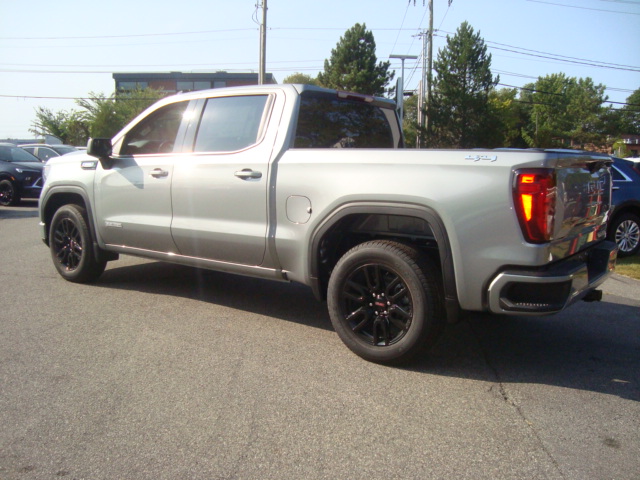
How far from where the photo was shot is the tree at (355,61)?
182 feet

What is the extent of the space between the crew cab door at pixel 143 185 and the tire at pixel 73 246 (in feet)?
1.03

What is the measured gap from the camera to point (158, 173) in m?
5.35

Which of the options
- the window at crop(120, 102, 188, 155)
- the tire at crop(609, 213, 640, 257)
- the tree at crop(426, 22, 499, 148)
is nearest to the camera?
the window at crop(120, 102, 188, 155)

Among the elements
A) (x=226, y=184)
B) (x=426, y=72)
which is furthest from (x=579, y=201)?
(x=426, y=72)

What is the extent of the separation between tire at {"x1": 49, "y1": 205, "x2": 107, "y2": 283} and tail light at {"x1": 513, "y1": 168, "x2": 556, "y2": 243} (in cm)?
443

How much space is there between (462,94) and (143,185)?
158 ft

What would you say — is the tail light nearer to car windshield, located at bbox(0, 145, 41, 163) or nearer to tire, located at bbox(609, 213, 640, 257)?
tire, located at bbox(609, 213, 640, 257)

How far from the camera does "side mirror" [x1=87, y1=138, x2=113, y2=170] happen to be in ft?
18.6

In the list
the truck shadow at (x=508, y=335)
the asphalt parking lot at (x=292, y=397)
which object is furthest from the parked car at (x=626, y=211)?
the asphalt parking lot at (x=292, y=397)

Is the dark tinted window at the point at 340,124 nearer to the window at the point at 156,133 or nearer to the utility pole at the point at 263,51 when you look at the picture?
the window at the point at 156,133

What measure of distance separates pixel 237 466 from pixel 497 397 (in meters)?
1.70

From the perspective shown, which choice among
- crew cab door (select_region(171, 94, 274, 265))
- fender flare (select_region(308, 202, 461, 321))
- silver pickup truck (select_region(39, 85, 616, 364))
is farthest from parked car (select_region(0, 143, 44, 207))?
fender flare (select_region(308, 202, 461, 321))

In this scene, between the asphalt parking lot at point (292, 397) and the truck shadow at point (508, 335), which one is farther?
the truck shadow at point (508, 335)

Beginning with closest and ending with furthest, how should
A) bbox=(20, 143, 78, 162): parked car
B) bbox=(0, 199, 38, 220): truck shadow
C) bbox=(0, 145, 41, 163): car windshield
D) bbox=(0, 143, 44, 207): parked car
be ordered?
bbox=(0, 199, 38, 220): truck shadow < bbox=(0, 143, 44, 207): parked car < bbox=(0, 145, 41, 163): car windshield < bbox=(20, 143, 78, 162): parked car
